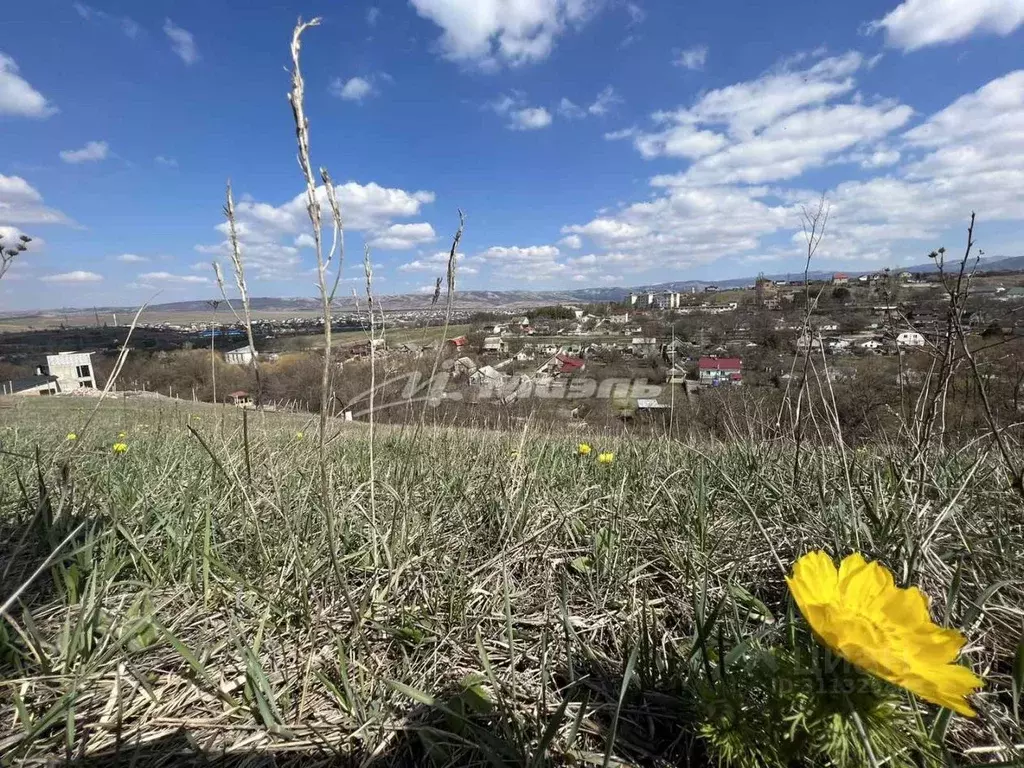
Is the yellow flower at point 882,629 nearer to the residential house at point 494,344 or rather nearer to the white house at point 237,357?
the white house at point 237,357

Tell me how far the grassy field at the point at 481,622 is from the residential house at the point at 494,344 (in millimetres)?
3466

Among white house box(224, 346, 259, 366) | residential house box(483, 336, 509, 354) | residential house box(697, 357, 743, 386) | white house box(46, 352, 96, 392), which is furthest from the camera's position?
white house box(46, 352, 96, 392)

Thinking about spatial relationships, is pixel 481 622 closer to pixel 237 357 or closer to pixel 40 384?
pixel 237 357

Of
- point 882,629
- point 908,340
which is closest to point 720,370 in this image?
point 908,340

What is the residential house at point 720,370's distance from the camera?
28.9 feet

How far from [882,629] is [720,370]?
9.46 meters

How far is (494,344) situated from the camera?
5441mm

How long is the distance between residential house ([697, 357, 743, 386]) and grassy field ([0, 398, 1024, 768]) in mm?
7249

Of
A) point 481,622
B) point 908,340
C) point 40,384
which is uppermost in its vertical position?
point 908,340

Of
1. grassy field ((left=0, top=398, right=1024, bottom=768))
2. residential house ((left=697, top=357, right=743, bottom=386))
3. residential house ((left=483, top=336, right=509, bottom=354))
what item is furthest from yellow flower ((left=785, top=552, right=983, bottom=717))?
residential house ((left=697, top=357, right=743, bottom=386))

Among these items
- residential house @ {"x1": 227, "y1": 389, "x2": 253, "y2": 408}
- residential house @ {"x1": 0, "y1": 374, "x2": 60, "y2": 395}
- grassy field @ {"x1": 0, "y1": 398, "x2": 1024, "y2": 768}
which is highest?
residential house @ {"x1": 227, "y1": 389, "x2": 253, "y2": 408}

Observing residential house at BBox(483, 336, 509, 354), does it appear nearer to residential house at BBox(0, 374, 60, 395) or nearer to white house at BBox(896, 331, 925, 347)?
white house at BBox(896, 331, 925, 347)

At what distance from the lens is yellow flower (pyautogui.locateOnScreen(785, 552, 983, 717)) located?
0.50m

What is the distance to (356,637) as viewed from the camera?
1.07 m
